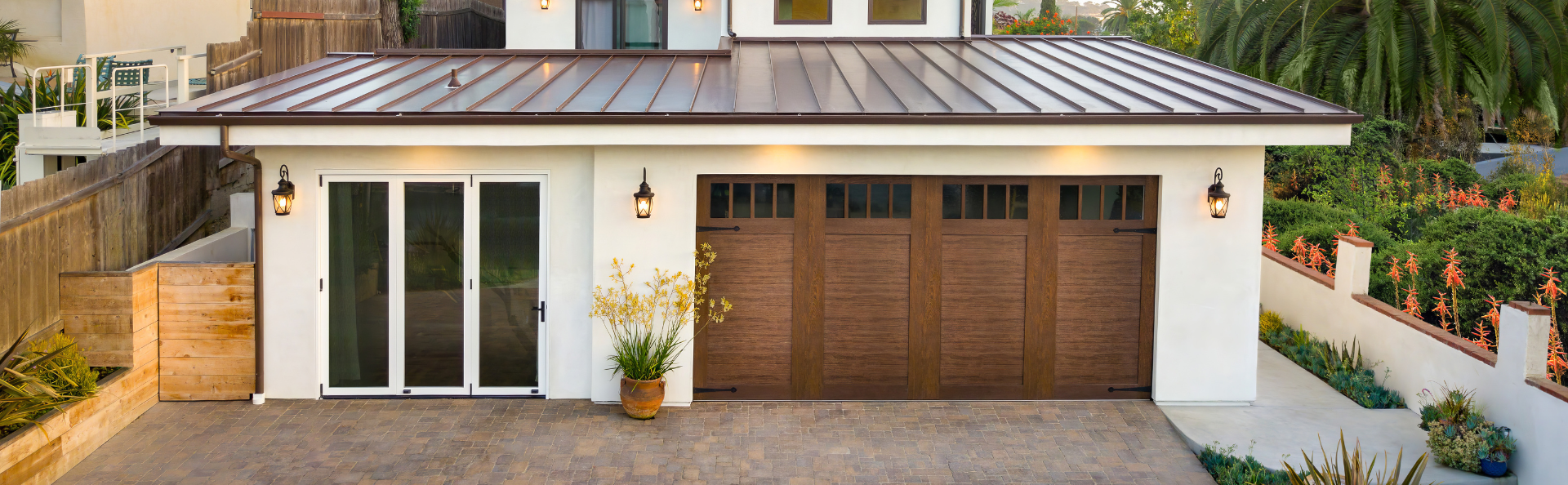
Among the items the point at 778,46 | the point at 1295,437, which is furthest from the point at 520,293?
the point at 1295,437

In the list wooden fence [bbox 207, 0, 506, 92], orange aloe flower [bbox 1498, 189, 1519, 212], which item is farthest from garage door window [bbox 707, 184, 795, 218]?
orange aloe flower [bbox 1498, 189, 1519, 212]

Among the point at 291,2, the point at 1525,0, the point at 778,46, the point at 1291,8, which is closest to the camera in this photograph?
the point at 778,46

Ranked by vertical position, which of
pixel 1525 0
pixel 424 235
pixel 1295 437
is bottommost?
pixel 1295 437

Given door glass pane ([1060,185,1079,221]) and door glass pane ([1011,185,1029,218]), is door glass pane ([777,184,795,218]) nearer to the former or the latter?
door glass pane ([1011,185,1029,218])

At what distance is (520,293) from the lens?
8.99m

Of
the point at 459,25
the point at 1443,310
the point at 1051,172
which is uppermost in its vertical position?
the point at 459,25

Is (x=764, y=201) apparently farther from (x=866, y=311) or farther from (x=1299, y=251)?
(x=1299, y=251)

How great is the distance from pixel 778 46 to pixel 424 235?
15.6ft

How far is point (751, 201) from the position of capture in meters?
8.95

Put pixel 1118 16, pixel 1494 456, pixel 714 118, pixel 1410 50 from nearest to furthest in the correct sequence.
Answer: pixel 1494 456 → pixel 714 118 → pixel 1410 50 → pixel 1118 16

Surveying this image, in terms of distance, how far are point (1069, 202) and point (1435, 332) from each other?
322cm

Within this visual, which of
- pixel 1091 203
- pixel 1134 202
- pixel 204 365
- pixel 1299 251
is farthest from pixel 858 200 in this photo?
pixel 1299 251

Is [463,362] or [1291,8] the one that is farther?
[1291,8]

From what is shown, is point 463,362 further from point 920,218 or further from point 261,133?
point 920,218
